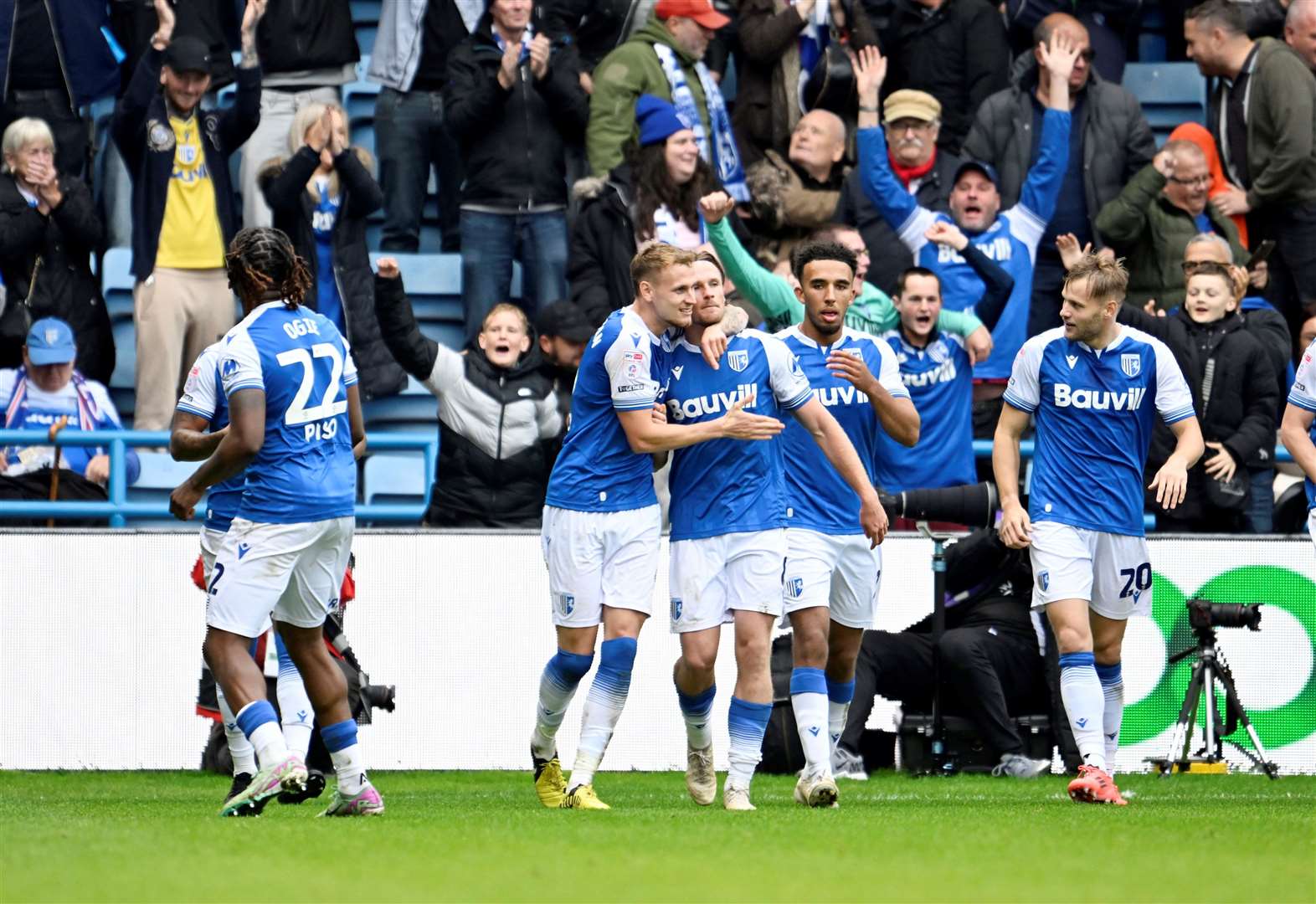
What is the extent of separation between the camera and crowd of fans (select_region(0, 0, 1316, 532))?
14.3m

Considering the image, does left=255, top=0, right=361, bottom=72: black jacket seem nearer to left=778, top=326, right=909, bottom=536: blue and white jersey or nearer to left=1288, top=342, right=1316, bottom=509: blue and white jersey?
left=778, top=326, right=909, bottom=536: blue and white jersey

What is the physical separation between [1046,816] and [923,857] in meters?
1.83

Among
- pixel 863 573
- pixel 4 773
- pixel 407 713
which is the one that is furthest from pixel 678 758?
pixel 4 773

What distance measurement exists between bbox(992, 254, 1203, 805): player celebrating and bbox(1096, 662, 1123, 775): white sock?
0.82ft

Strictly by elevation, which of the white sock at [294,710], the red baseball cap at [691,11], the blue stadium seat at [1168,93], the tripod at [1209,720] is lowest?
the tripod at [1209,720]

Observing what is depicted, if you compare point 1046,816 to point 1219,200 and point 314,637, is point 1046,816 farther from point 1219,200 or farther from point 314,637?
point 1219,200

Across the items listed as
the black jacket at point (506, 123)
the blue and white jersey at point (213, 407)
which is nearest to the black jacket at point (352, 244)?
the black jacket at point (506, 123)

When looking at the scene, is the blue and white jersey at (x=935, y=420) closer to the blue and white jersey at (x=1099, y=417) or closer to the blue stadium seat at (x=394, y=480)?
the blue and white jersey at (x=1099, y=417)

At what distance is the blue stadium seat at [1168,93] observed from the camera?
17.6 m

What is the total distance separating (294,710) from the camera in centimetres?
1043

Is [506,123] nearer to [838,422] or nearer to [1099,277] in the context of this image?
[838,422]

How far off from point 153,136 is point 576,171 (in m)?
3.15

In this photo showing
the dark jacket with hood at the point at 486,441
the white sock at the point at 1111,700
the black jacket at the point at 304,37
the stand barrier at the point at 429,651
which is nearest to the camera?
the white sock at the point at 1111,700

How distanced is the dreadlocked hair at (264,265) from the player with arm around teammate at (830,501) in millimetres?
2372
